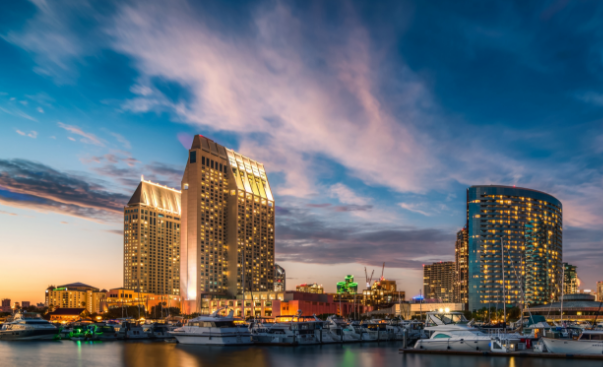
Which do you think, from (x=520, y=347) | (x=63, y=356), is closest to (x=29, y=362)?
(x=63, y=356)

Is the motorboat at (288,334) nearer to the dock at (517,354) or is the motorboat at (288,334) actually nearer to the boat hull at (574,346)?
Result: the dock at (517,354)

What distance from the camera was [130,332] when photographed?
11556 cm

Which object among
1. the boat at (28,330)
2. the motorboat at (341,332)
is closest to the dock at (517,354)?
the motorboat at (341,332)

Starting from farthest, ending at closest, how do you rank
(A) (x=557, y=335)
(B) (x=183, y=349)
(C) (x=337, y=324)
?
(C) (x=337, y=324) < (B) (x=183, y=349) < (A) (x=557, y=335)

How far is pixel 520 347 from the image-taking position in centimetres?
7000

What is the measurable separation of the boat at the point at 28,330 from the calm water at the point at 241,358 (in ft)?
75.7

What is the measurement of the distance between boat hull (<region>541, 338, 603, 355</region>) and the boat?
9525 centimetres

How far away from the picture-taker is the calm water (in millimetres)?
63188

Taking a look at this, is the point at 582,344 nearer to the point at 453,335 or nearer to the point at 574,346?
the point at 574,346

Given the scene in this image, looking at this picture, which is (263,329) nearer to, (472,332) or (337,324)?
(337,324)

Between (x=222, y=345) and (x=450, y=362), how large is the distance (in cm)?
3852

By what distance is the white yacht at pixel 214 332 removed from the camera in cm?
8656

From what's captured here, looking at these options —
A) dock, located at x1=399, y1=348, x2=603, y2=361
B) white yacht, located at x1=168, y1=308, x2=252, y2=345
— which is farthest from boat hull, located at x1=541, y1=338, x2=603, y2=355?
white yacht, located at x1=168, y1=308, x2=252, y2=345

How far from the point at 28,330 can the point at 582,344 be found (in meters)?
101
